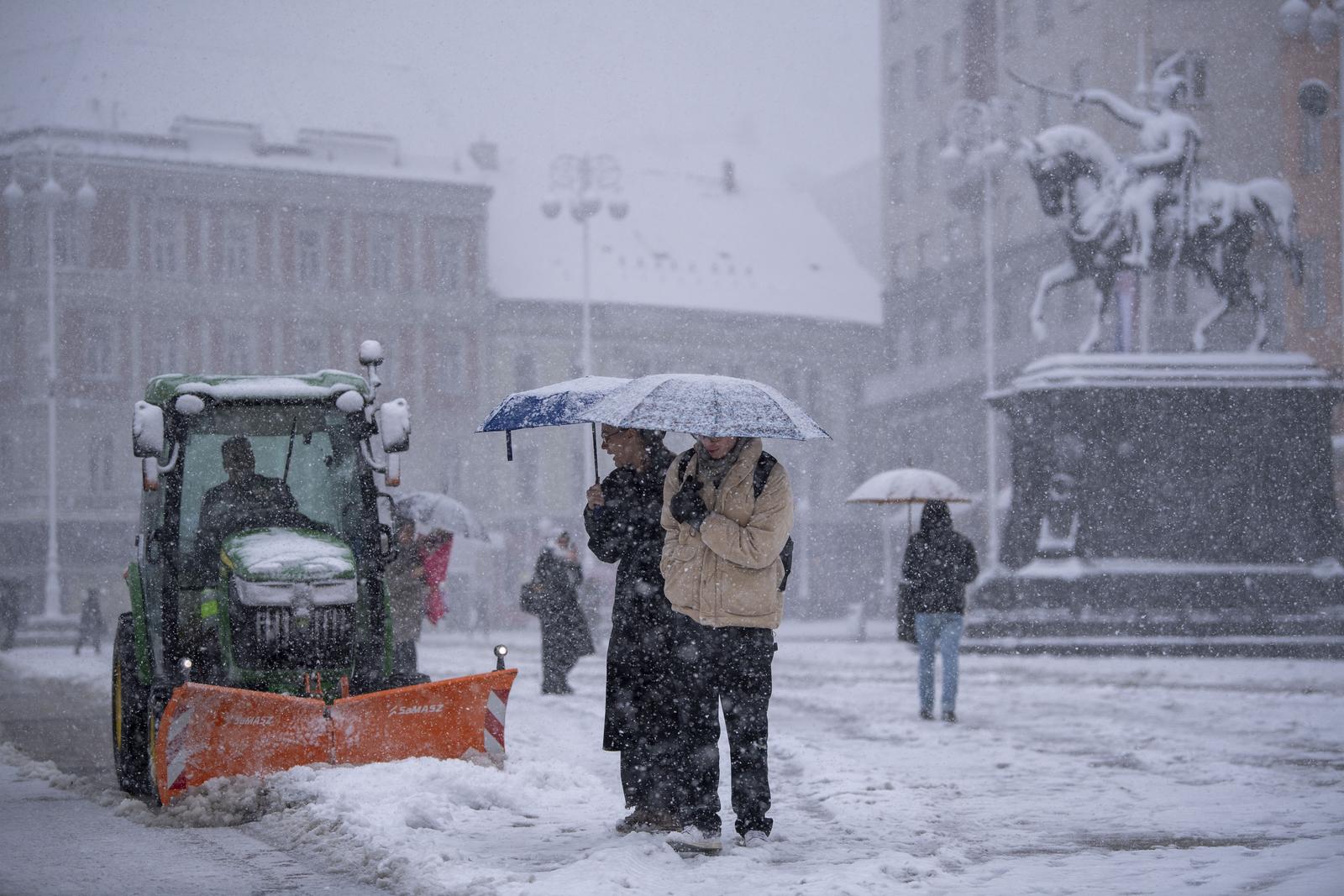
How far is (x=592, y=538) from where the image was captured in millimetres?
8516

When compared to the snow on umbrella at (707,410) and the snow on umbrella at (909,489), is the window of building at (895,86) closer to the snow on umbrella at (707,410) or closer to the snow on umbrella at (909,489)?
the snow on umbrella at (909,489)

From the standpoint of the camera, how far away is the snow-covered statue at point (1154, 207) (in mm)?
27141

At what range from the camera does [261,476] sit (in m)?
11.1

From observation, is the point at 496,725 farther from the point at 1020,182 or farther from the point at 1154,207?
the point at 1020,182

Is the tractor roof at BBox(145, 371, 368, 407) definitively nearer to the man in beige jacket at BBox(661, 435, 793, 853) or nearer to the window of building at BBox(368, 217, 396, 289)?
the man in beige jacket at BBox(661, 435, 793, 853)

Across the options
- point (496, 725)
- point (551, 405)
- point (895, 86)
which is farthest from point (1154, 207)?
point (895, 86)

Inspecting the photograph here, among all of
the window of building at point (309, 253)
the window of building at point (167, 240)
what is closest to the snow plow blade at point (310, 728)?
the window of building at point (167, 240)

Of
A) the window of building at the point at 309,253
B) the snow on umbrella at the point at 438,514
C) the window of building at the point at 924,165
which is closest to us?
the snow on umbrella at the point at 438,514

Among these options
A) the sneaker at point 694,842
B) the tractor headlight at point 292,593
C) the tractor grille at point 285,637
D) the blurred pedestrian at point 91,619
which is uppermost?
the tractor headlight at point 292,593

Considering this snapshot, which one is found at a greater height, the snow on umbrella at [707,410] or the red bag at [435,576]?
the snow on umbrella at [707,410]

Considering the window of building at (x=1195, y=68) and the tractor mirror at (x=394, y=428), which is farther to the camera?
the window of building at (x=1195, y=68)

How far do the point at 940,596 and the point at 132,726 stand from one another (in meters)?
7.21

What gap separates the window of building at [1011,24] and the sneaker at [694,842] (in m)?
53.6

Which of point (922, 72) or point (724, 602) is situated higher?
point (922, 72)
